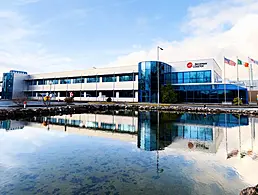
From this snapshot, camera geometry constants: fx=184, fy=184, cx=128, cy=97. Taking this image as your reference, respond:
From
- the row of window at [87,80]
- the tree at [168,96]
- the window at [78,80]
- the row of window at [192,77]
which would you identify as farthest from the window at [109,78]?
the row of window at [192,77]

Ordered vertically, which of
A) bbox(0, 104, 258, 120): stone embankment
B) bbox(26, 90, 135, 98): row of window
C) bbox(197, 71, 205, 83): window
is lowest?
bbox(0, 104, 258, 120): stone embankment

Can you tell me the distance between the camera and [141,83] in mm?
42719

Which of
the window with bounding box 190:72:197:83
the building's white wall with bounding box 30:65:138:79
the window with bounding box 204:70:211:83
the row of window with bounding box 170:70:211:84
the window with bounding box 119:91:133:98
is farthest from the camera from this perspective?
the building's white wall with bounding box 30:65:138:79

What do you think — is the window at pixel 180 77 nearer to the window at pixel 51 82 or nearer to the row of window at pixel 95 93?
the row of window at pixel 95 93

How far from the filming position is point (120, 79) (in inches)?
1908

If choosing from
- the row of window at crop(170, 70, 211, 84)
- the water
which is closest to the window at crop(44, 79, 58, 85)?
the row of window at crop(170, 70, 211, 84)

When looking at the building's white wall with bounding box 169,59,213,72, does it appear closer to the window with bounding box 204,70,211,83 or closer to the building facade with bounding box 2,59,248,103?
the building facade with bounding box 2,59,248,103

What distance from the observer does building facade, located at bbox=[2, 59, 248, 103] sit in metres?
39.7

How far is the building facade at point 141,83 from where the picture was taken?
39.7 metres

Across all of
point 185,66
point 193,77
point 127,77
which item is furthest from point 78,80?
point 193,77

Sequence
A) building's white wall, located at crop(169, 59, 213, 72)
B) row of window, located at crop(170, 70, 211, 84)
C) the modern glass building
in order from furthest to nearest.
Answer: row of window, located at crop(170, 70, 211, 84)
building's white wall, located at crop(169, 59, 213, 72)
the modern glass building

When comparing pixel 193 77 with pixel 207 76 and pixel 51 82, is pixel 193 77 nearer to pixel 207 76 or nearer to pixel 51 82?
pixel 207 76

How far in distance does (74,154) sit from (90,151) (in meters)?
0.68

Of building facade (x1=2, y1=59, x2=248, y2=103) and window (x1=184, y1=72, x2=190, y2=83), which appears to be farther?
window (x1=184, y1=72, x2=190, y2=83)
